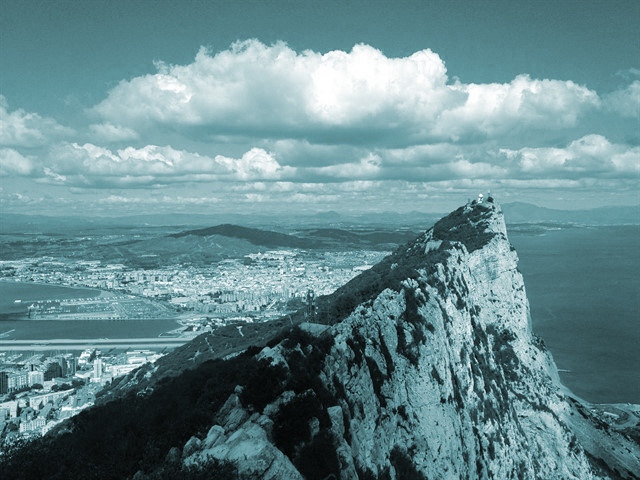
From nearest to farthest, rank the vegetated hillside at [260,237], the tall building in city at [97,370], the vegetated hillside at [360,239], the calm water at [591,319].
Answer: the tall building in city at [97,370] < the calm water at [591,319] < the vegetated hillside at [360,239] < the vegetated hillside at [260,237]

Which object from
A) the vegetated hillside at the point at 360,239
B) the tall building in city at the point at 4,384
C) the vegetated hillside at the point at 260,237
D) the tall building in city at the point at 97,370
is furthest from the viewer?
the vegetated hillside at the point at 260,237

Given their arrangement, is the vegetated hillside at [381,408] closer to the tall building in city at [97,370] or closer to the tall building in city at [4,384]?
the tall building in city at [97,370]

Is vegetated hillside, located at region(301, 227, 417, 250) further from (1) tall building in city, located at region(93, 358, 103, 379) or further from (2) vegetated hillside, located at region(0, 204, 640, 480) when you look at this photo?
(2) vegetated hillside, located at region(0, 204, 640, 480)

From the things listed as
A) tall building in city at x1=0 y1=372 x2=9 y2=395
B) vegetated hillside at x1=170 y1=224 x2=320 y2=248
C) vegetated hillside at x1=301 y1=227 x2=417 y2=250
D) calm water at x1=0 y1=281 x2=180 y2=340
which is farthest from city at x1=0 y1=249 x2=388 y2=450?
vegetated hillside at x1=170 y1=224 x2=320 y2=248

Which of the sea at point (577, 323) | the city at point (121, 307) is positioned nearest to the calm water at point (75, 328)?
the sea at point (577, 323)

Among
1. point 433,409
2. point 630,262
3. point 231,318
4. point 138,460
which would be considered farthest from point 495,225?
point 630,262

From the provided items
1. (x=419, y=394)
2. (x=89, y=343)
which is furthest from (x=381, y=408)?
(x=89, y=343)

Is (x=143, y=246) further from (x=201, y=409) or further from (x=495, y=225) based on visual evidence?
(x=201, y=409)

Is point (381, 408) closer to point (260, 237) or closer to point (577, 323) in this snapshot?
point (577, 323)
